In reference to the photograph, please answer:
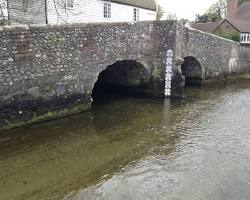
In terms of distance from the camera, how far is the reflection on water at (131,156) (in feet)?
21.5

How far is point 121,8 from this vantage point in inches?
951

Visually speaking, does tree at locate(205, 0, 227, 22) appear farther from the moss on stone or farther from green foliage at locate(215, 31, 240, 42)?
the moss on stone

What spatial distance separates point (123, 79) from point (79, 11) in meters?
6.75

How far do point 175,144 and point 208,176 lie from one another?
6.96 ft

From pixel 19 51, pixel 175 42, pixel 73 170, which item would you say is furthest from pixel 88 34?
pixel 73 170

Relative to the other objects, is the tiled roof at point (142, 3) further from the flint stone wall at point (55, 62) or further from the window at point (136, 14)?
the flint stone wall at point (55, 62)

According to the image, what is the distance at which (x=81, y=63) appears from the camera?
1158cm

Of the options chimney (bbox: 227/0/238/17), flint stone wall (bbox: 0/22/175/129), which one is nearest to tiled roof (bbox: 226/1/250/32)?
chimney (bbox: 227/0/238/17)

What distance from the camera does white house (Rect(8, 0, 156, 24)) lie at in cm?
1847

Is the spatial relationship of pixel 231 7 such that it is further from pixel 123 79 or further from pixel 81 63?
pixel 81 63

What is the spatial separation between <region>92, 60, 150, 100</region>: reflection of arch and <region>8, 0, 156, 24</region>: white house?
3.46 meters

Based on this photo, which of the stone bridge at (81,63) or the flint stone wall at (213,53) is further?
the flint stone wall at (213,53)

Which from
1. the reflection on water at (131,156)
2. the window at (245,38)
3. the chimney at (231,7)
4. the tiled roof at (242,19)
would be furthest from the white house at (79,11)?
the chimney at (231,7)

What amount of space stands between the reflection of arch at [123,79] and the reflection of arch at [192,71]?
16.0 ft
